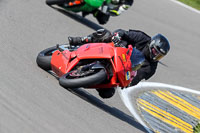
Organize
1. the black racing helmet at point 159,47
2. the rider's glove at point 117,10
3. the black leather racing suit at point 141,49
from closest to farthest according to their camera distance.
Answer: the black racing helmet at point 159,47
the black leather racing suit at point 141,49
the rider's glove at point 117,10

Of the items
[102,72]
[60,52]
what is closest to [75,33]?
[60,52]

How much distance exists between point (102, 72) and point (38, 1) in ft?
19.0

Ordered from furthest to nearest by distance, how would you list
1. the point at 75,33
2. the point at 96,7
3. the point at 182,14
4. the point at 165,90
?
the point at 182,14, the point at 96,7, the point at 75,33, the point at 165,90

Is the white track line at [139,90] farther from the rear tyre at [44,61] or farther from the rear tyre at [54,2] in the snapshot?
the rear tyre at [54,2]

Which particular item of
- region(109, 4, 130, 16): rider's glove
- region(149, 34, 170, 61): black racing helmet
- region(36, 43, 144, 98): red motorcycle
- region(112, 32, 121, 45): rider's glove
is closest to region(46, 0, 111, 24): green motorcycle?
region(109, 4, 130, 16): rider's glove

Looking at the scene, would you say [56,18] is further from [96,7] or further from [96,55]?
[96,55]

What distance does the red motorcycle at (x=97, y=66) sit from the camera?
6336 millimetres

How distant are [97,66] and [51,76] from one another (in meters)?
0.96

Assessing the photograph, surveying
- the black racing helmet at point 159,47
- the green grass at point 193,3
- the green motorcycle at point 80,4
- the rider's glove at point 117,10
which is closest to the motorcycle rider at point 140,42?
the black racing helmet at point 159,47

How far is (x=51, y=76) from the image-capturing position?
708 cm

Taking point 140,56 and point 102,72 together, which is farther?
point 140,56

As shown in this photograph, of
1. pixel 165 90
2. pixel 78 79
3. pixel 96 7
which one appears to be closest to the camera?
pixel 78 79

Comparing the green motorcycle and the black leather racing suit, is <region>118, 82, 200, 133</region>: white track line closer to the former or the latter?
the black leather racing suit

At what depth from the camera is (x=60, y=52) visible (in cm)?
706
